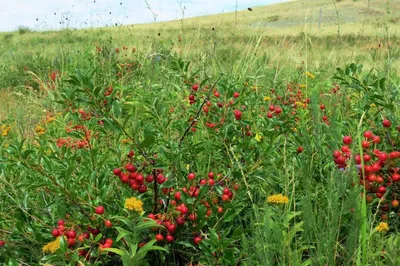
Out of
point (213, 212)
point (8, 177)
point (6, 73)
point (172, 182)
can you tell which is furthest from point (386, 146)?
point (6, 73)

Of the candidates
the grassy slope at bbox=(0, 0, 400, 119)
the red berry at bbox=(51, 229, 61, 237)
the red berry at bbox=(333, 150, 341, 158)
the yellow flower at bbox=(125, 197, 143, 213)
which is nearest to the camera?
the yellow flower at bbox=(125, 197, 143, 213)

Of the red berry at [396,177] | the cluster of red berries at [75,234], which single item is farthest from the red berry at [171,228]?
the red berry at [396,177]

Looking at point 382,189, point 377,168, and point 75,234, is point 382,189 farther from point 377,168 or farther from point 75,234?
point 75,234

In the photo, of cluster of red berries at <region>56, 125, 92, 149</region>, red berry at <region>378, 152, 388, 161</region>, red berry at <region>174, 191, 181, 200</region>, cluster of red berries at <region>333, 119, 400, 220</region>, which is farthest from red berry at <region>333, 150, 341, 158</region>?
cluster of red berries at <region>56, 125, 92, 149</region>

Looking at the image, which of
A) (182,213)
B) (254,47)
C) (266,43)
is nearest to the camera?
(182,213)

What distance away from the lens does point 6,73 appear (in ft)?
25.7

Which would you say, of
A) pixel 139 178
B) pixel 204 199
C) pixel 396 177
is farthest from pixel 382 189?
pixel 139 178

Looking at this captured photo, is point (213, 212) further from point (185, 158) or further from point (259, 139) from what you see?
point (259, 139)

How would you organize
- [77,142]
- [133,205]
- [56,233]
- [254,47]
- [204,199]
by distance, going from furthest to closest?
[254,47] < [77,142] < [204,199] < [56,233] < [133,205]

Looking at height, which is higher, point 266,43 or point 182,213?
point 266,43

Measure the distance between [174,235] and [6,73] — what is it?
7.15 m

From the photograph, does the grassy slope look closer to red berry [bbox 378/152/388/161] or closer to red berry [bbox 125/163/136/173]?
red berry [bbox 378/152/388/161]

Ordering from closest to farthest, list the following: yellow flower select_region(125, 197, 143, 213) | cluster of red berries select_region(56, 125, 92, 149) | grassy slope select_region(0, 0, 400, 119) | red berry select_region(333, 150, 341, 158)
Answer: yellow flower select_region(125, 197, 143, 213)
red berry select_region(333, 150, 341, 158)
cluster of red berries select_region(56, 125, 92, 149)
grassy slope select_region(0, 0, 400, 119)

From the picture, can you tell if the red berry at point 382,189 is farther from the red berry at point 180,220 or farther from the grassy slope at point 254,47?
the grassy slope at point 254,47
